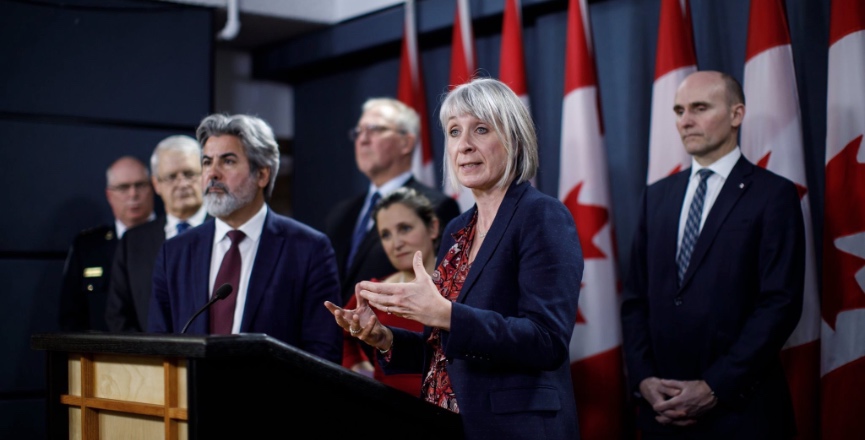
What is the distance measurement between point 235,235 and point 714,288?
1.48 m

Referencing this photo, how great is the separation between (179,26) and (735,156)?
326 cm

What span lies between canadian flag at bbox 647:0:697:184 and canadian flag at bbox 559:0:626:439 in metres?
0.30

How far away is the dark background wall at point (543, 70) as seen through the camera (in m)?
3.60

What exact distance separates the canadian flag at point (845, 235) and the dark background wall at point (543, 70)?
16.9 inches

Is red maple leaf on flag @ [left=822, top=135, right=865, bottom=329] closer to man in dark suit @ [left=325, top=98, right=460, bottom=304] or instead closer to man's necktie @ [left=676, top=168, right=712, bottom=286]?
man's necktie @ [left=676, top=168, right=712, bottom=286]

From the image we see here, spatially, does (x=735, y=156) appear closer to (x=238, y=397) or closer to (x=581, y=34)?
(x=581, y=34)

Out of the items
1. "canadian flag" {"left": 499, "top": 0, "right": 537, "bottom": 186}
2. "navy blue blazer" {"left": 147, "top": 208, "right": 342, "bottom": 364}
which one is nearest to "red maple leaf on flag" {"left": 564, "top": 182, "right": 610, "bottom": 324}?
"canadian flag" {"left": 499, "top": 0, "right": 537, "bottom": 186}

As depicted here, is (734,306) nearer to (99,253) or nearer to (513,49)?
(513,49)

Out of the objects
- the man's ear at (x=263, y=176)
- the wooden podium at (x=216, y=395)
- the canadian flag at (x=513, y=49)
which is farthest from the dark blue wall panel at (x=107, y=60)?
the wooden podium at (x=216, y=395)

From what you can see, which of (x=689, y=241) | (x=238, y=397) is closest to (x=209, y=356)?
(x=238, y=397)

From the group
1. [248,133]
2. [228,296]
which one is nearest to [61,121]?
[248,133]

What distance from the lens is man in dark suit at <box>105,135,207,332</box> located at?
363 centimetres

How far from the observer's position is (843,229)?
9.84 ft

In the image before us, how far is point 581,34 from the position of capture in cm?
399
